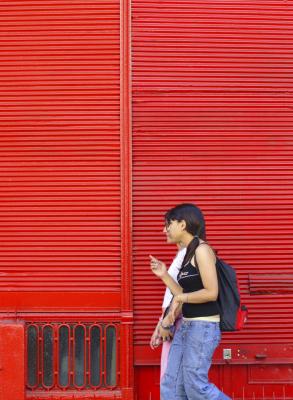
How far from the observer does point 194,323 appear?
480 cm

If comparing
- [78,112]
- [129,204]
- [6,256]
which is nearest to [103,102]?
[78,112]

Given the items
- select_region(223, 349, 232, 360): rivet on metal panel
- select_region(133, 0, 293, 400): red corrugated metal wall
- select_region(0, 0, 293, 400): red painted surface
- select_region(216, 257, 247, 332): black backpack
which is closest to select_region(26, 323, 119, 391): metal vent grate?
select_region(0, 0, 293, 400): red painted surface

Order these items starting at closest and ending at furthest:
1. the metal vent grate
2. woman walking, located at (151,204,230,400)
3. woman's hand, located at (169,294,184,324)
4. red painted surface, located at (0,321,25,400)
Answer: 1. woman walking, located at (151,204,230,400)
2. woman's hand, located at (169,294,184,324)
3. red painted surface, located at (0,321,25,400)
4. the metal vent grate

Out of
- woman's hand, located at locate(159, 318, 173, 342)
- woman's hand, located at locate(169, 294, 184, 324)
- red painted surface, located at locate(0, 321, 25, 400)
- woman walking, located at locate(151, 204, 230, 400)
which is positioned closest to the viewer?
woman walking, located at locate(151, 204, 230, 400)

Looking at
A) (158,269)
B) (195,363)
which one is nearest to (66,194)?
(158,269)

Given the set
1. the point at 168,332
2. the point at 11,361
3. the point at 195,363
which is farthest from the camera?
the point at 11,361

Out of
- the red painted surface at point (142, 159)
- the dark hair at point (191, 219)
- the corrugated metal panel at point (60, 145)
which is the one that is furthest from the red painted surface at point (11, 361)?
the dark hair at point (191, 219)

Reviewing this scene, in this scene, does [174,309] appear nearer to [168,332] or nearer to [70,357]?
[168,332]

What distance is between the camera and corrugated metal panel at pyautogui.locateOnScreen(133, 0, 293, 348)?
6.31 m

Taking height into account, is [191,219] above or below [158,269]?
above

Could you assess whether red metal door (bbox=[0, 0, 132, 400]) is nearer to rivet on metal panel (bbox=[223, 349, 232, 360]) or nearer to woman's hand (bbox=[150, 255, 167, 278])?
rivet on metal panel (bbox=[223, 349, 232, 360])

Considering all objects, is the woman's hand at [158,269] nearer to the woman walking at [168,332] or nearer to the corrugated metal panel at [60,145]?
the woman walking at [168,332]

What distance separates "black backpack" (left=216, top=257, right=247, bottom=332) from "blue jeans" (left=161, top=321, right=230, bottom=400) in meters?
0.09

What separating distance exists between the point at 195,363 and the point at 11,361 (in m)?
1.95
